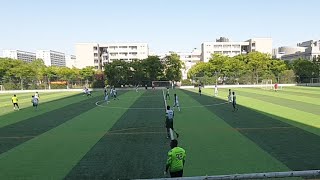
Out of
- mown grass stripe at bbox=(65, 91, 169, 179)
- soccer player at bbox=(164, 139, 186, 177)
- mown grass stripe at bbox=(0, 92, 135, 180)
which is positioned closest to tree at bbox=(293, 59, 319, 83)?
mown grass stripe at bbox=(65, 91, 169, 179)

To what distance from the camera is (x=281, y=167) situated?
10.9 m

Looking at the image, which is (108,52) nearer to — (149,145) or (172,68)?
(172,68)

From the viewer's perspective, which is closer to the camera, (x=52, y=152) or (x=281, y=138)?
(x=52, y=152)

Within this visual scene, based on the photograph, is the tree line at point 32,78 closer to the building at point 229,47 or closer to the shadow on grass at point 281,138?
the shadow on grass at point 281,138

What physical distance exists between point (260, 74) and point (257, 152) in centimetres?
6398

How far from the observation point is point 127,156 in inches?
504

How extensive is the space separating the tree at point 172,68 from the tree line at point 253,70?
4762 mm

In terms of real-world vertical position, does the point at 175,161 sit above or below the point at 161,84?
below

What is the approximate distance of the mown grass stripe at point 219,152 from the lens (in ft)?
35.7

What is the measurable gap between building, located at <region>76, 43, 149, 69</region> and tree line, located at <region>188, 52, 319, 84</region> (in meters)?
59.1

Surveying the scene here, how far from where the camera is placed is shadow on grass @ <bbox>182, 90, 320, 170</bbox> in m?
11.7

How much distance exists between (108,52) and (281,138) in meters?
130

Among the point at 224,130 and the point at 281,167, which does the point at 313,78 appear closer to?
the point at 224,130

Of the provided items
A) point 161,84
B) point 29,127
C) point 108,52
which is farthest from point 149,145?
point 108,52
